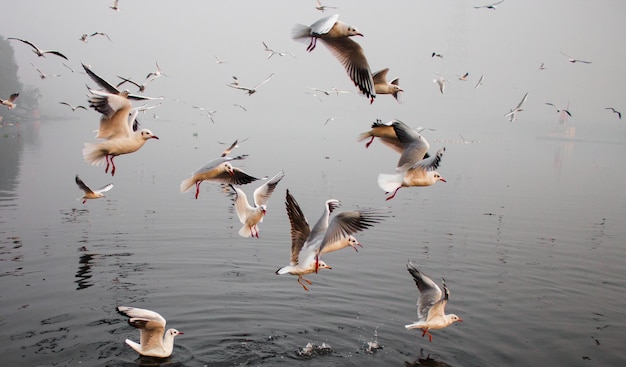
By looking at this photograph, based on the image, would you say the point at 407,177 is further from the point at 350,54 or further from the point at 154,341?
the point at 154,341

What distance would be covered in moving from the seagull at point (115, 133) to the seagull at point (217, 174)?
0.88m

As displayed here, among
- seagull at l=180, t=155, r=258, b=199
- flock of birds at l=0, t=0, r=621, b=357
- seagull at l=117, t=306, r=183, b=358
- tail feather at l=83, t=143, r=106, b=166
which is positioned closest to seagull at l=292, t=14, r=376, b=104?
flock of birds at l=0, t=0, r=621, b=357

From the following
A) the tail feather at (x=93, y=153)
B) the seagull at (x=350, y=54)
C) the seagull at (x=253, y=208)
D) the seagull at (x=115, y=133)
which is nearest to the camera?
the seagull at (x=350, y=54)

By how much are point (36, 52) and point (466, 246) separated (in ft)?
45.8

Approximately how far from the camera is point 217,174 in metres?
10.1

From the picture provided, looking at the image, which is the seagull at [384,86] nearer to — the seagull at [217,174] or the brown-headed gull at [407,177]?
the brown-headed gull at [407,177]

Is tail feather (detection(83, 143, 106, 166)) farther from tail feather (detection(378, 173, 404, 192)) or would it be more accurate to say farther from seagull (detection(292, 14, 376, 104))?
tail feather (detection(378, 173, 404, 192))

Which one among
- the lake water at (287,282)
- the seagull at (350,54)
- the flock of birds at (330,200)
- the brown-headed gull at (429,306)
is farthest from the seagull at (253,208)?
the seagull at (350,54)

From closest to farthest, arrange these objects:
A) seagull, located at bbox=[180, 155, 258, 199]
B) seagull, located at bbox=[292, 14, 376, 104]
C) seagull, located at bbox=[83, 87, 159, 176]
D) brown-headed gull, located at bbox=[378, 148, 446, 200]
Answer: seagull, located at bbox=[292, 14, 376, 104] < seagull, located at bbox=[83, 87, 159, 176] < brown-headed gull, located at bbox=[378, 148, 446, 200] < seagull, located at bbox=[180, 155, 258, 199]

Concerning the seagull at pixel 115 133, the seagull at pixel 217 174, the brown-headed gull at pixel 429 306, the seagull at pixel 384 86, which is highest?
the seagull at pixel 384 86

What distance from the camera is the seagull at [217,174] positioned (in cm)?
946

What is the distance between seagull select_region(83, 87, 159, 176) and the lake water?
130 inches

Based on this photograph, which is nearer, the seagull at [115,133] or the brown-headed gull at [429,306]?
the seagull at [115,133]

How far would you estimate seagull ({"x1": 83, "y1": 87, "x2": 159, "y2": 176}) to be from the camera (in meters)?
8.66
